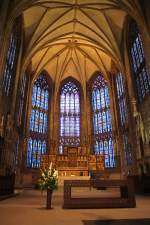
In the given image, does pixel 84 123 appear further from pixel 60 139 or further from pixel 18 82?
pixel 18 82

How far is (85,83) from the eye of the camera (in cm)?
3422

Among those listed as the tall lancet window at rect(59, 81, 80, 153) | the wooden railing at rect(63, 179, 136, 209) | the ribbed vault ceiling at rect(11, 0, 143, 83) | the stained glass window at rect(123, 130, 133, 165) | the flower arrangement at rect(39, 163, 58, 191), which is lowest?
the wooden railing at rect(63, 179, 136, 209)

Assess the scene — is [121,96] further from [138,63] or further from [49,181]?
[49,181]

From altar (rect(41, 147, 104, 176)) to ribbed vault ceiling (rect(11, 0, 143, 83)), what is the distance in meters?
11.5

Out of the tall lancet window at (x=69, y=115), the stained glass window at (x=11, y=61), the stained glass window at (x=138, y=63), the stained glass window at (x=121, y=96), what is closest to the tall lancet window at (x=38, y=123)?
the tall lancet window at (x=69, y=115)

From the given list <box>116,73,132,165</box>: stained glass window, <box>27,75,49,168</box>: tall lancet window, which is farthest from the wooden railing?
<box>27,75,49,168</box>: tall lancet window

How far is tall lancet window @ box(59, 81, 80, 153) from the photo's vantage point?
31.2 m

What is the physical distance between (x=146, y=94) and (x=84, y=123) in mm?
15362

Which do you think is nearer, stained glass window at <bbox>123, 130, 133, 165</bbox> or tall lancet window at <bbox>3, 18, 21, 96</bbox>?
tall lancet window at <bbox>3, 18, 21, 96</bbox>

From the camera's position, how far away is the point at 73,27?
2523cm

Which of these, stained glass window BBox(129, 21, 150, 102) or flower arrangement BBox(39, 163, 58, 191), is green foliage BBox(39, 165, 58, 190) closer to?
flower arrangement BBox(39, 163, 58, 191)

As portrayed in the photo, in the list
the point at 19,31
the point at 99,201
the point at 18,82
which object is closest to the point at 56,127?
the point at 18,82

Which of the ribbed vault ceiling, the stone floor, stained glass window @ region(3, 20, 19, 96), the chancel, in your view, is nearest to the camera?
the stone floor

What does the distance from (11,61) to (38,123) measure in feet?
41.2
